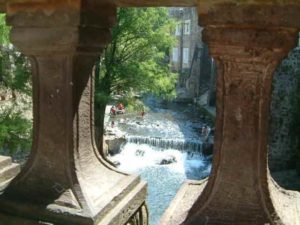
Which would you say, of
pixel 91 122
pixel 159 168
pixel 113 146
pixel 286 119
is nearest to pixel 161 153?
pixel 159 168

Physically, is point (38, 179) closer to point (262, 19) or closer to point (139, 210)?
point (139, 210)

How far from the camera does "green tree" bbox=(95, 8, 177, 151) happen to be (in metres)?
11.5

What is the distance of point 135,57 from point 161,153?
617 cm

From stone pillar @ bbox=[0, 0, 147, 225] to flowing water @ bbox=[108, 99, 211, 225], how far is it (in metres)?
9.40

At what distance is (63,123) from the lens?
2.05m

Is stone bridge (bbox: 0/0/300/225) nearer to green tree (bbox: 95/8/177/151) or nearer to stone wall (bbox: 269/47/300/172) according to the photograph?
green tree (bbox: 95/8/177/151)

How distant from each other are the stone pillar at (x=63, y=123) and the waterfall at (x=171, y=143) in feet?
50.5

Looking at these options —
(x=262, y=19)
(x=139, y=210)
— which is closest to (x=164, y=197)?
(x=139, y=210)

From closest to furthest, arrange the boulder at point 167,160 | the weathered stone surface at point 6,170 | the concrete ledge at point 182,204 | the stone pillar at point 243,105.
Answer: the stone pillar at point 243,105 < the concrete ledge at point 182,204 < the weathered stone surface at point 6,170 < the boulder at point 167,160

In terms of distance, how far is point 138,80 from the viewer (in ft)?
38.6

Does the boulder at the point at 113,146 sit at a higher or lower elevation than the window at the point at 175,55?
lower

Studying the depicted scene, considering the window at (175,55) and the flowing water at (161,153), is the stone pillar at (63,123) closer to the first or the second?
the flowing water at (161,153)

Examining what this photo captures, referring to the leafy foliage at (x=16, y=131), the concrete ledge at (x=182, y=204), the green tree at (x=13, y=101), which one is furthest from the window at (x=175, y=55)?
the concrete ledge at (x=182, y=204)

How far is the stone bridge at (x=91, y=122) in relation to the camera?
1.71 metres
